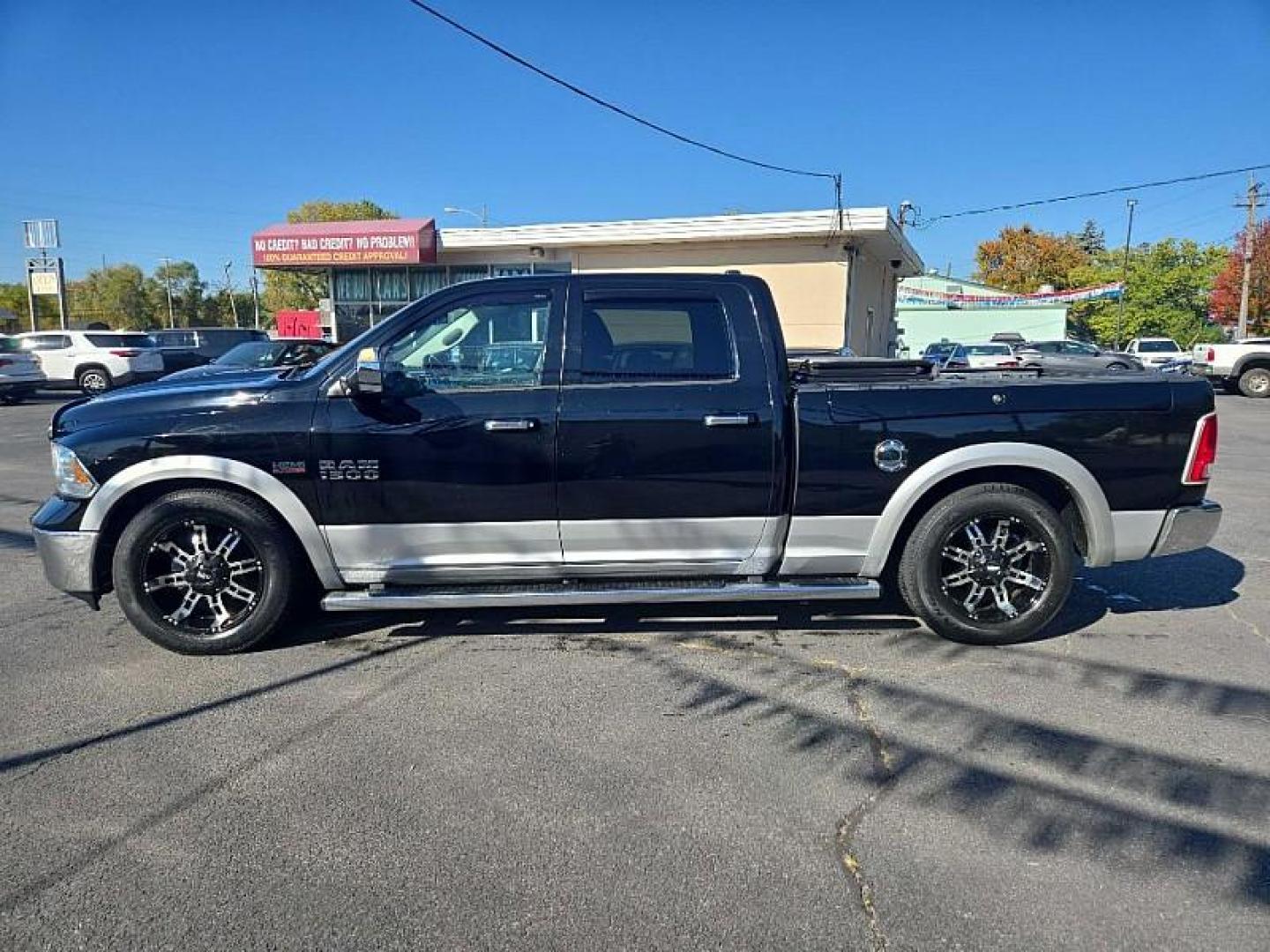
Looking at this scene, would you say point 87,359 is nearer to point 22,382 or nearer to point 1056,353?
point 22,382

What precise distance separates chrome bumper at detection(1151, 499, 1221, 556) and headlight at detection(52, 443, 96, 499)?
5579mm

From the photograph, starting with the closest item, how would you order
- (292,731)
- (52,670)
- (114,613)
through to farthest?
(292,731) → (52,670) → (114,613)

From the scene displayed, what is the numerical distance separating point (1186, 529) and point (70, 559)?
5.83m

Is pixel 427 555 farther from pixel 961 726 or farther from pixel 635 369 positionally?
pixel 961 726

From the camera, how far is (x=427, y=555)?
4066 millimetres


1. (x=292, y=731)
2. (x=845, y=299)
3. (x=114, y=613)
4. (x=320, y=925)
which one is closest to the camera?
(x=320, y=925)

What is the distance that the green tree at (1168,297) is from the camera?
52.9 m

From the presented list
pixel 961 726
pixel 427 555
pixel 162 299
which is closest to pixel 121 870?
pixel 427 555

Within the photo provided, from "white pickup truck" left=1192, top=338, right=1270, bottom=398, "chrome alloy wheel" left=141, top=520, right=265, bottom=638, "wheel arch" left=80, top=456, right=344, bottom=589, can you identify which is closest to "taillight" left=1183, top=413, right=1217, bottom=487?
"wheel arch" left=80, top=456, right=344, bottom=589

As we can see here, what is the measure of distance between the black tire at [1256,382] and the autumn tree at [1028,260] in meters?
51.5

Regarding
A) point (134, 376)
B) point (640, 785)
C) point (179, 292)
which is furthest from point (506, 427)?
point (179, 292)

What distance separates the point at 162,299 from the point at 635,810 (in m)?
84.9

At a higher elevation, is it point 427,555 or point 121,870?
point 427,555

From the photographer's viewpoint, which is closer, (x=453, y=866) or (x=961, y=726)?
(x=453, y=866)
